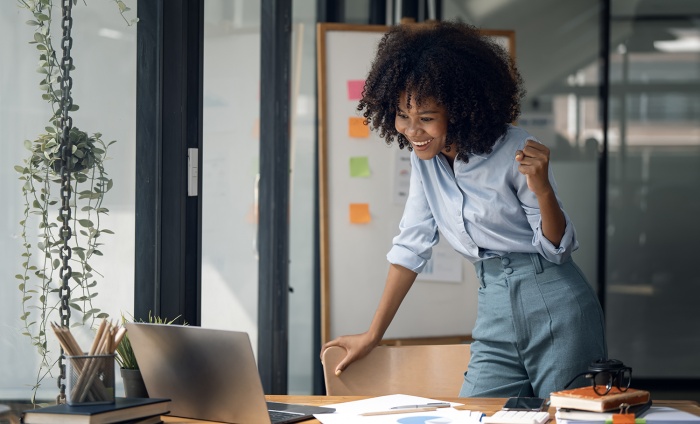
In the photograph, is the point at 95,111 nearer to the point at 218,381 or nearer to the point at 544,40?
the point at 218,381

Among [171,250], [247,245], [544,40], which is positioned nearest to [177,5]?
[171,250]

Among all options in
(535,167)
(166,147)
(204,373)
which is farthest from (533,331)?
(166,147)

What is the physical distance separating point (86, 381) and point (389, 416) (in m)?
0.53

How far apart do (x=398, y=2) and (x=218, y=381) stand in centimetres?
347

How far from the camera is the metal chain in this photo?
6.48ft

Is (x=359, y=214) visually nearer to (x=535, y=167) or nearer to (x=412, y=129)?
(x=412, y=129)

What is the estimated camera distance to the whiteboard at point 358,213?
3.97m

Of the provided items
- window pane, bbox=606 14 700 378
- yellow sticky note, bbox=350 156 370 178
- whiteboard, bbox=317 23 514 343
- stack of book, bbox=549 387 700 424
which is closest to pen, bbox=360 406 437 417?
stack of book, bbox=549 387 700 424

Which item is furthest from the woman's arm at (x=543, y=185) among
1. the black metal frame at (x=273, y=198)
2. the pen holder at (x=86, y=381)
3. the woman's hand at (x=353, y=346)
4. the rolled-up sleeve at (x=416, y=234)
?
the black metal frame at (x=273, y=198)

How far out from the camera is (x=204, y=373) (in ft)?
5.61

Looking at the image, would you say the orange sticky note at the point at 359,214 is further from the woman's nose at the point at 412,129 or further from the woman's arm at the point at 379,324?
the woman's nose at the point at 412,129

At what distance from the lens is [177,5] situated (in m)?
2.38

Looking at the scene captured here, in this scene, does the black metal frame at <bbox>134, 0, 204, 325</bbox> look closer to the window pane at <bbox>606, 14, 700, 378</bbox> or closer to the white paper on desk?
the white paper on desk

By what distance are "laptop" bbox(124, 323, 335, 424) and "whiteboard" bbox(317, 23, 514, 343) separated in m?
2.17
